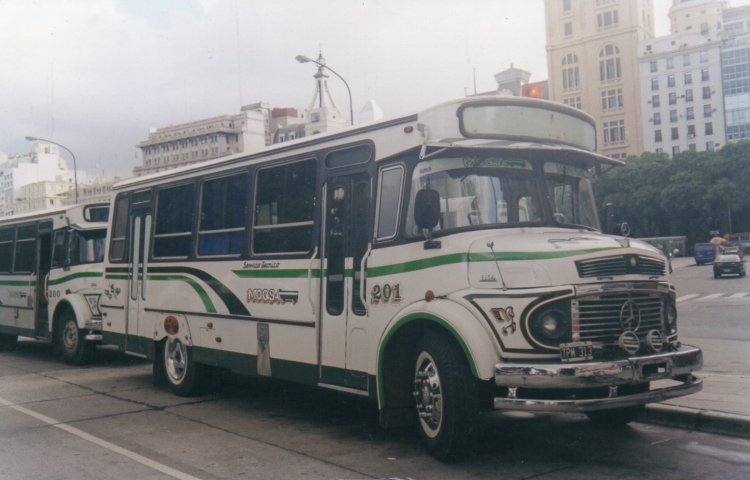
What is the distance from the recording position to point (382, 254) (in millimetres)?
7258

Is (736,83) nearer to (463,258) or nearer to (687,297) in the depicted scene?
(687,297)

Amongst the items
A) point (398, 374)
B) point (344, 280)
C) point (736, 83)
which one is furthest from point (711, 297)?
point (736, 83)

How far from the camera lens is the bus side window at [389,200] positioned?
720cm

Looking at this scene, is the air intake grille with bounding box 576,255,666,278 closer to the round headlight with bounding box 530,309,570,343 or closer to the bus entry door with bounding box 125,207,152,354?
the round headlight with bounding box 530,309,570,343

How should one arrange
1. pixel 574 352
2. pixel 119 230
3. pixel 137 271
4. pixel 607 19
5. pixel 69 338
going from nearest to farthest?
pixel 574 352
pixel 137 271
pixel 119 230
pixel 69 338
pixel 607 19

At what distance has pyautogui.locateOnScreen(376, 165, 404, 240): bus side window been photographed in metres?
7.20

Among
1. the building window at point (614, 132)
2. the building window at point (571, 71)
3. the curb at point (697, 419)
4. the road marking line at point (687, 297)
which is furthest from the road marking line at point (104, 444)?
the building window at point (571, 71)

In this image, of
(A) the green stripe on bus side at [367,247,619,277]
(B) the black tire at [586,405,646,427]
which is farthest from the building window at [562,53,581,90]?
(A) the green stripe on bus side at [367,247,619,277]

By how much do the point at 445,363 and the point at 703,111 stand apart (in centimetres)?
12281

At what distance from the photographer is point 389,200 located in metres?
7.32

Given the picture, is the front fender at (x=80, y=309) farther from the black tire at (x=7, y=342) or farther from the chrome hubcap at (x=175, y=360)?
the black tire at (x=7, y=342)

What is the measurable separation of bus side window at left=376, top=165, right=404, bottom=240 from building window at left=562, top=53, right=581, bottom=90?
423 feet

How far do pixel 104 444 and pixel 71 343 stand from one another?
7.86 m

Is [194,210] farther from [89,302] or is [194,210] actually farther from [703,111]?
[703,111]
